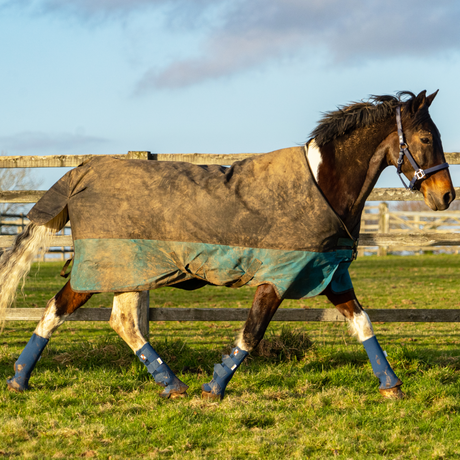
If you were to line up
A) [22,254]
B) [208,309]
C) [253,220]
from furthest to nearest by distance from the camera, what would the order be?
[208,309]
[22,254]
[253,220]

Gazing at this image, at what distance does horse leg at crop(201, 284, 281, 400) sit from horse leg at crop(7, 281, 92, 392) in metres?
1.26

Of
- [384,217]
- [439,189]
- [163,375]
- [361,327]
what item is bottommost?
[384,217]

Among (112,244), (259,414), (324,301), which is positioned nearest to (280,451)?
(259,414)

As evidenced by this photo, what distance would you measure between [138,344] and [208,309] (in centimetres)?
129

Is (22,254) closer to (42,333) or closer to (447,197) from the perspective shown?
(42,333)

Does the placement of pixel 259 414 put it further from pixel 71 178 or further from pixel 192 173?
pixel 71 178

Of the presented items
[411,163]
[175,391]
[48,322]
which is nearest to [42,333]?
[48,322]

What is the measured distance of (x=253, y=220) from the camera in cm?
393

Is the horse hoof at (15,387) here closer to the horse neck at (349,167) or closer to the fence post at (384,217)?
the horse neck at (349,167)

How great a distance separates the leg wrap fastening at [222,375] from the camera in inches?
155

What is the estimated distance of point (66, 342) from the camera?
6719 mm

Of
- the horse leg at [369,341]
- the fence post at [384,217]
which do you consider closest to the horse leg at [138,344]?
the horse leg at [369,341]

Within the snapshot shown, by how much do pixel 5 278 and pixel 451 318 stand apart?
175 inches

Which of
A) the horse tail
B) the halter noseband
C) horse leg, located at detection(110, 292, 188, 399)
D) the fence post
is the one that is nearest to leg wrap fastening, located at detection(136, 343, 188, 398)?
horse leg, located at detection(110, 292, 188, 399)
